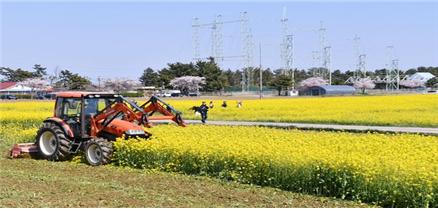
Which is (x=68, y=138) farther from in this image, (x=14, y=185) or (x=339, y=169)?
(x=339, y=169)

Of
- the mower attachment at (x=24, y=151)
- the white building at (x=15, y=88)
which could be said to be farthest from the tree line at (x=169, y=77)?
the mower attachment at (x=24, y=151)

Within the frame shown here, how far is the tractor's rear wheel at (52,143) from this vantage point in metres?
14.5

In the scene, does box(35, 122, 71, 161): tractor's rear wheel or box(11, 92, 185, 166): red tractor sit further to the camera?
box(35, 122, 71, 161): tractor's rear wheel

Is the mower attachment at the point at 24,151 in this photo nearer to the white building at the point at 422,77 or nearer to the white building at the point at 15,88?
the white building at the point at 15,88

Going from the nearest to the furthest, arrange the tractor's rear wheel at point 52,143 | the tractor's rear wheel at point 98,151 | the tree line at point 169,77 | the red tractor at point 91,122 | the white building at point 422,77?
the tractor's rear wheel at point 98,151
the red tractor at point 91,122
the tractor's rear wheel at point 52,143
the tree line at point 169,77
the white building at point 422,77

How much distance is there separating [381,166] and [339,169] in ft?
2.17

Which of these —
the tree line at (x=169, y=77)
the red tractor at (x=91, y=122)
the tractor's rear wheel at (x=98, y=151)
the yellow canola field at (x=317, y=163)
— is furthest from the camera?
the tree line at (x=169, y=77)

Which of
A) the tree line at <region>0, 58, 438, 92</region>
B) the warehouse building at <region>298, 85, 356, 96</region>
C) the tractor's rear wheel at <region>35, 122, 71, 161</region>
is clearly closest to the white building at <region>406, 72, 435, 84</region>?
the tree line at <region>0, 58, 438, 92</region>

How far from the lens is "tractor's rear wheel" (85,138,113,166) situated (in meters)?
13.6

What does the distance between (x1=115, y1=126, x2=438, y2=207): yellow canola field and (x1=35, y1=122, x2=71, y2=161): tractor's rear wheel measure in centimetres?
156

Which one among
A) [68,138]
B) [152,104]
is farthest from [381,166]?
[68,138]

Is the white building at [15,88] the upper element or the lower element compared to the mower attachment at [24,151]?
upper

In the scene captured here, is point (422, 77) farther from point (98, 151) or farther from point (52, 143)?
point (98, 151)

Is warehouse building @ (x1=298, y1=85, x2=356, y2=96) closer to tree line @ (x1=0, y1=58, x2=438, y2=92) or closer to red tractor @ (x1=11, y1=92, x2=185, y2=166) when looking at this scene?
tree line @ (x1=0, y1=58, x2=438, y2=92)
